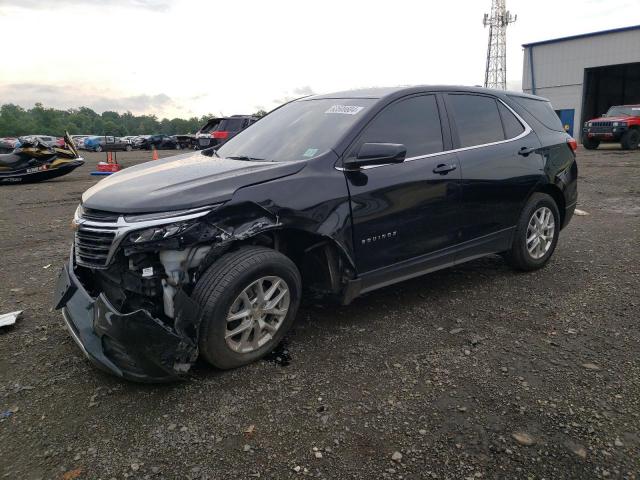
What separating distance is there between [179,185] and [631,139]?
879 inches

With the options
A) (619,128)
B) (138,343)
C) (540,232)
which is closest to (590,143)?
(619,128)

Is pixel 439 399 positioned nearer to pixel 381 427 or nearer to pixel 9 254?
pixel 381 427

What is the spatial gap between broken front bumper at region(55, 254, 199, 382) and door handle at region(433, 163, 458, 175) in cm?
214

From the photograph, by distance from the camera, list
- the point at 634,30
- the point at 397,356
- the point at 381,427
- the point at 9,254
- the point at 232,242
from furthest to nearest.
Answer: the point at 634,30, the point at 9,254, the point at 397,356, the point at 232,242, the point at 381,427

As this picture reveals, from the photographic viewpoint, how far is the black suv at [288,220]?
2.73 metres

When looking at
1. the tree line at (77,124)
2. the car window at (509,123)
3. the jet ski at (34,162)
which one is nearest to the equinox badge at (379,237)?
the car window at (509,123)

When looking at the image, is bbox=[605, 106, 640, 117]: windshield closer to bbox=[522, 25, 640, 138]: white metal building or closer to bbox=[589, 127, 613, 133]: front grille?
bbox=[589, 127, 613, 133]: front grille

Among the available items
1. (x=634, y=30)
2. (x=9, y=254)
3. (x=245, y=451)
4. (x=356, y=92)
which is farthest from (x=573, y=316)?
(x=634, y=30)

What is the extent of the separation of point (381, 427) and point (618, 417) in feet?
4.10

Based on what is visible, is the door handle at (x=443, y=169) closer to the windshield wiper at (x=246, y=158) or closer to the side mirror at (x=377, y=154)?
the side mirror at (x=377, y=154)

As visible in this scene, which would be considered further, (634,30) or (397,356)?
(634,30)

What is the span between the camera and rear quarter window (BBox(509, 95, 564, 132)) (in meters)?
4.81

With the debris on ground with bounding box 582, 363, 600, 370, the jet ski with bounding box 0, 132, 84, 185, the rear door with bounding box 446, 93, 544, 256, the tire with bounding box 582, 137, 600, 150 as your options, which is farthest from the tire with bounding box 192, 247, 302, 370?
the tire with bounding box 582, 137, 600, 150

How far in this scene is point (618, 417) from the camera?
8.38ft
